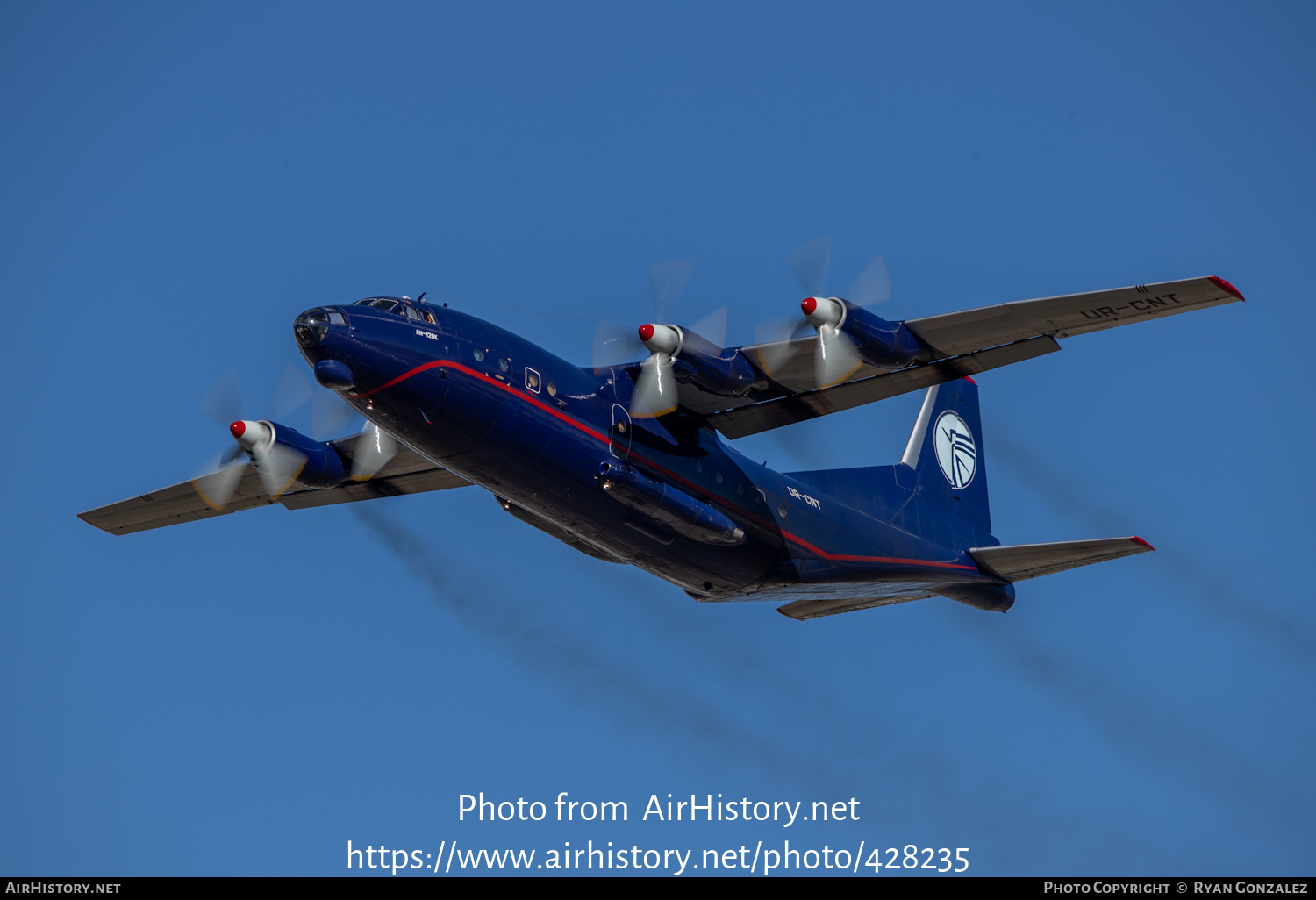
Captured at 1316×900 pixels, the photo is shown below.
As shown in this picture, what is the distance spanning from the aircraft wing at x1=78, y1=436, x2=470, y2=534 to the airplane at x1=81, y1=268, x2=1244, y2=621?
0.04 metres

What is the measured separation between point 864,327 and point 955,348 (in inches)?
70.7

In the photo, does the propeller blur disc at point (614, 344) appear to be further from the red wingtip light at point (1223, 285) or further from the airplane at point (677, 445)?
the red wingtip light at point (1223, 285)

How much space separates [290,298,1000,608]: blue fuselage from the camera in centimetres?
1783

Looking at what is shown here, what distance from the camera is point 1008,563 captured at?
24.1 m

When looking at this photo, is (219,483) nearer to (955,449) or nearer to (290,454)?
(290,454)

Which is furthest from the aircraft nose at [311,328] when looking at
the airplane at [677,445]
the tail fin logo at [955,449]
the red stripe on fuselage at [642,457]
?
the tail fin logo at [955,449]

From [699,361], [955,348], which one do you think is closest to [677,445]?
[699,361]

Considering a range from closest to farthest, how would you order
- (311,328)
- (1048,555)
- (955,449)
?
(311,328)
(1048,555)
(955,449)

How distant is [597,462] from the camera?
19156mm

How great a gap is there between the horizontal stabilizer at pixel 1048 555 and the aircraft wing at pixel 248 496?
31.7 ft

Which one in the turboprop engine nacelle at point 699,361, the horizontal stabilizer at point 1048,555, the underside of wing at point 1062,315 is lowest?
the horizontal stabilizer at point 1048,555

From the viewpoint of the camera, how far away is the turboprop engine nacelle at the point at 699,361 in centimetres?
1936

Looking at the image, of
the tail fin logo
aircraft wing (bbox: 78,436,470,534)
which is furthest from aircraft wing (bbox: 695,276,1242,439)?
the tail fin logo
